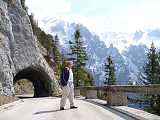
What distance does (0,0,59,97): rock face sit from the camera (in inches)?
1606

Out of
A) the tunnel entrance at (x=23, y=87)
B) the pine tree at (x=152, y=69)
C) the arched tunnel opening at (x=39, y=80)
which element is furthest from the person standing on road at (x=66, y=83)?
the tunnel entrance at (x=23, y=87)

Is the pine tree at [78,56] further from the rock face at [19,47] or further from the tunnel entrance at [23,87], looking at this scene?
the rock face at [19,47]

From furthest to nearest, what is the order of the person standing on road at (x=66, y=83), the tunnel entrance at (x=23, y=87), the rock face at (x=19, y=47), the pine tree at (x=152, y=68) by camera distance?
the tunnel entrance at (x=23, y=87) → the pine tree at (x=152, y=68) → the rock face at (x=19, y=47) → the person standing on road at (x=66, y=83)

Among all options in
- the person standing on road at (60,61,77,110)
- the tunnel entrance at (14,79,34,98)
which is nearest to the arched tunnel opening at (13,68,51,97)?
the tunnel entrance at (14,79,34,98)

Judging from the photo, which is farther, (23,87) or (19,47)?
(23,87)

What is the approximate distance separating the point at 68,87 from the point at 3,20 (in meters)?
23.4

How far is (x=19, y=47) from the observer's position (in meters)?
45.8

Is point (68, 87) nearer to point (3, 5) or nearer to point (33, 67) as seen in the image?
point (3, 5)

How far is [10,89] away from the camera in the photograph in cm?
3522

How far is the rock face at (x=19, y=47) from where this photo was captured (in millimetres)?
40781

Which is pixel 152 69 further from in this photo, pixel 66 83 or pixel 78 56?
pixel 66 83

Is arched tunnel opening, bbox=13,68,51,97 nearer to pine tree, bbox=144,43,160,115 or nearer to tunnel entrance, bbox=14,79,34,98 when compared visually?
tunnel entrance, bbox=14,79,34,98

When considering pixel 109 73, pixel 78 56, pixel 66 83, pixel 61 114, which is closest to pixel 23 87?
pixel 78 56

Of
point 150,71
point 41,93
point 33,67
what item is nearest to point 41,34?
point 150,71
